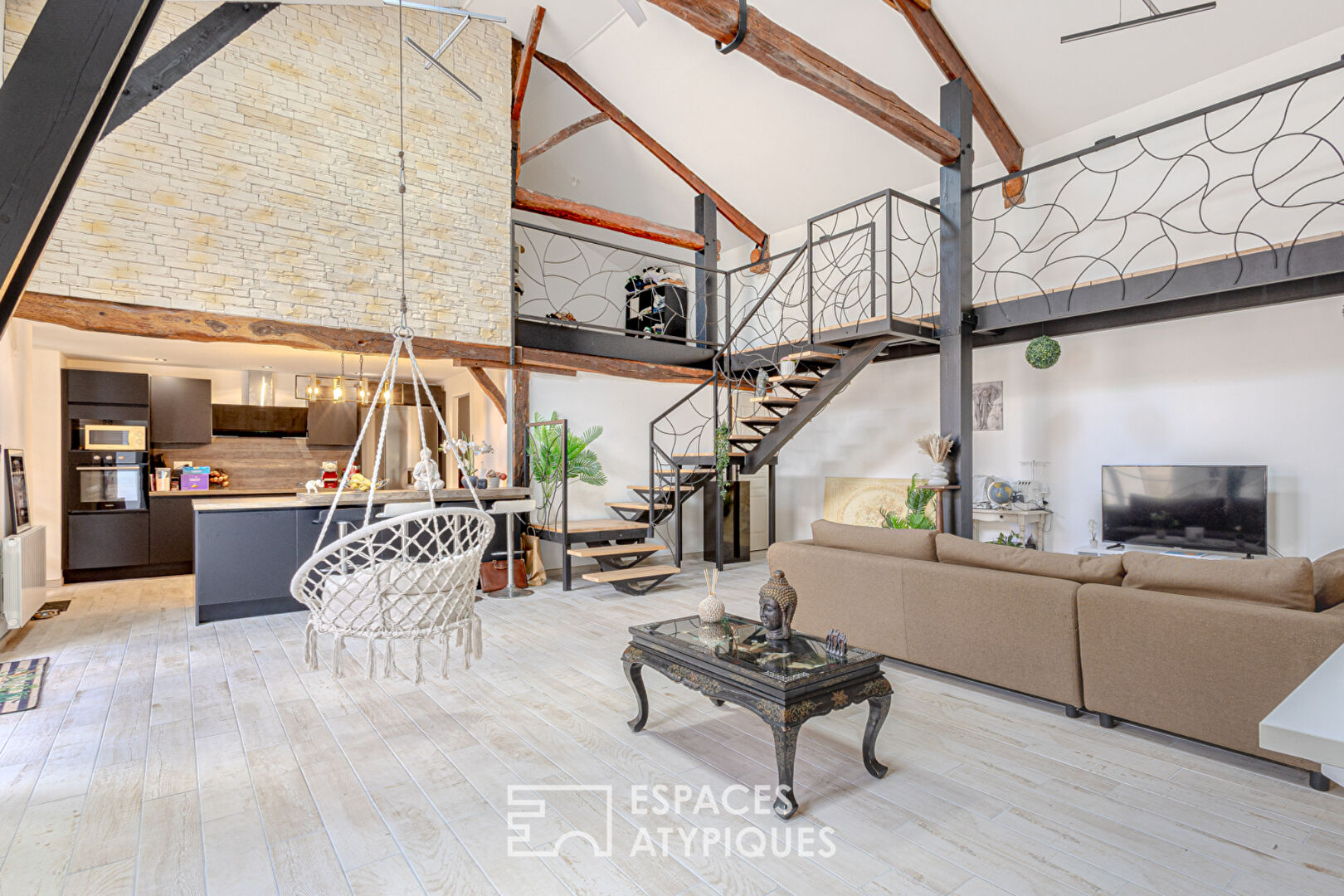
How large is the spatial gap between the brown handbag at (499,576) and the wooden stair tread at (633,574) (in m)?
0.67

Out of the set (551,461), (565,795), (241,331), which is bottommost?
(565,795)

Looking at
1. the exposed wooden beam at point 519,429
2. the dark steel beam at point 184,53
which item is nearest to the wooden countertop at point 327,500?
the exposed wooden beam at point 519,429

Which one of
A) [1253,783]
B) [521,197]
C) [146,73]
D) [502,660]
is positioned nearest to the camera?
[1253,783]

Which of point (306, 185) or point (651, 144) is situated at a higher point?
point (651, 144)

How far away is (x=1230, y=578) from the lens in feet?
9.24

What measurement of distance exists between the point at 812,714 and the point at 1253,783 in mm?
1799

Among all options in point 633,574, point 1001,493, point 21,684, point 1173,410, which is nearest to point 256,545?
point 21,684

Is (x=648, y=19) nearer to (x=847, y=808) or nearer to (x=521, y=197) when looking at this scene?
(x=521, y=197)

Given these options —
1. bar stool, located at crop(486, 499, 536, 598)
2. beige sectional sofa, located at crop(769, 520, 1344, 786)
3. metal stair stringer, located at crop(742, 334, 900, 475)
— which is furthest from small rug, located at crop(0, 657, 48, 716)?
metal stair stringer, located at crop(742, 334, 900, 475)

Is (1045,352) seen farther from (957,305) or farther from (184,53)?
(184,53)

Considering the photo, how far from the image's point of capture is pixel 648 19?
6.78m

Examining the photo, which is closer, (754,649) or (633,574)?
(754,649)

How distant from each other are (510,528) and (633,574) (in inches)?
50.0

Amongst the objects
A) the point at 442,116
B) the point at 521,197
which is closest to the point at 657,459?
the point at 521,197
